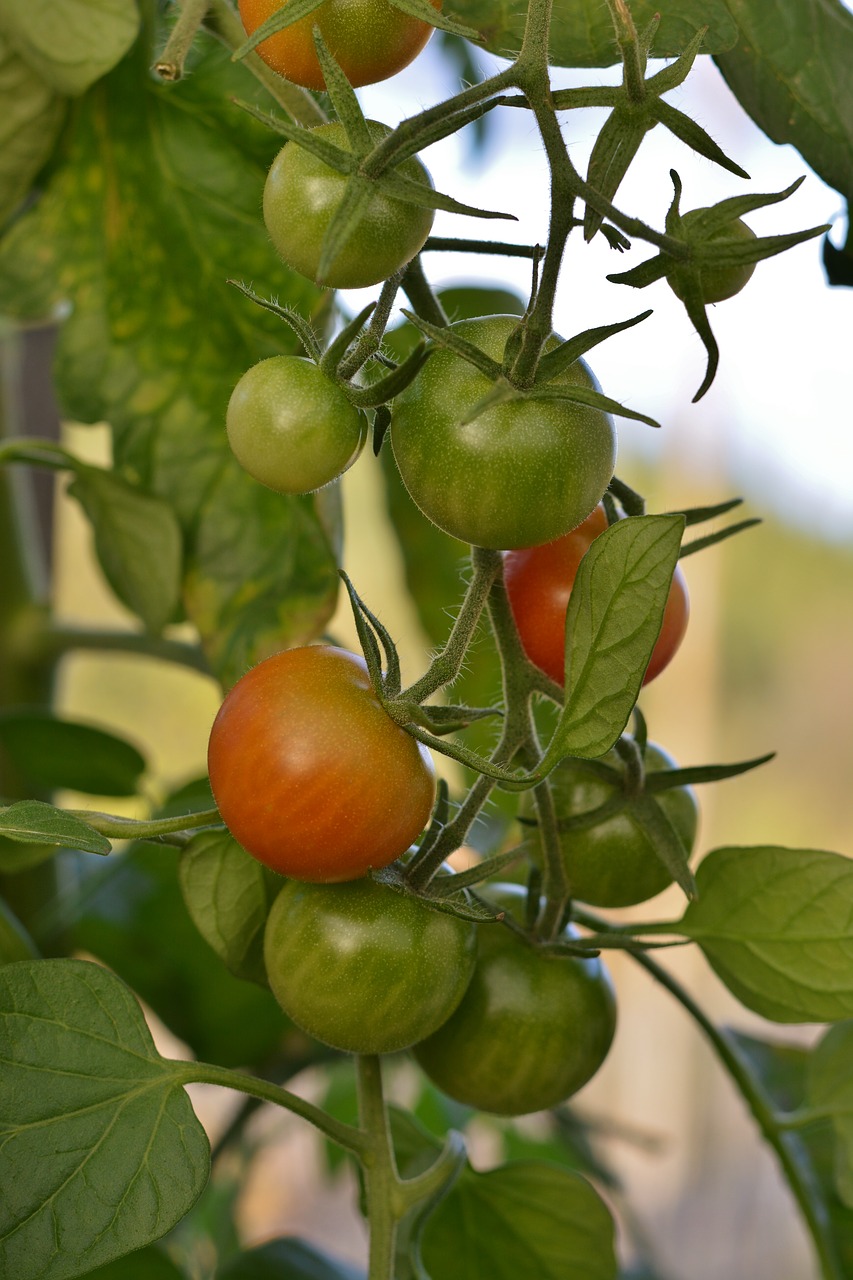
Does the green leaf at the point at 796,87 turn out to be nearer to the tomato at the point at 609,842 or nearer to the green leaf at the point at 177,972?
the tomato at the point at 609,842

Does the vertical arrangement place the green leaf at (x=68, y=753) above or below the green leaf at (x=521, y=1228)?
above

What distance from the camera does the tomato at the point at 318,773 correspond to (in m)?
0.25

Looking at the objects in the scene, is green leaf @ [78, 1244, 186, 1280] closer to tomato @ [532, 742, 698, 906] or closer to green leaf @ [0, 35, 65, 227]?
tomato @ [532, 742, 698, 906]

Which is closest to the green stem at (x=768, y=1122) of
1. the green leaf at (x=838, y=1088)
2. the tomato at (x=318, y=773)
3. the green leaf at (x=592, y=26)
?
the green leaf at (x=838, y=1088)

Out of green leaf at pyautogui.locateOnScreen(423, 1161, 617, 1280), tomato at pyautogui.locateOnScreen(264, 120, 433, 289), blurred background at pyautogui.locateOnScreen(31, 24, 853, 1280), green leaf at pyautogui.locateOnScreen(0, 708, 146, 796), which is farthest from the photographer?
blurred background at pyautogui.locateOnScreen(31, 24, 853, 1280)

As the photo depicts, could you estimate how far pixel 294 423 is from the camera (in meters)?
0.22

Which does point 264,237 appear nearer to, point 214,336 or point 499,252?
point 214,336

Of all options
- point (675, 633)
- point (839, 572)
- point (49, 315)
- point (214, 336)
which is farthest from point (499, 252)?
point (839, 572)

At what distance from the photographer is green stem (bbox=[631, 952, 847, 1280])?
1.20 ft

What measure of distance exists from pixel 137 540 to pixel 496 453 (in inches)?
10.5

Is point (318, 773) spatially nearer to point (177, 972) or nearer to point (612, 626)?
point (612, 626)

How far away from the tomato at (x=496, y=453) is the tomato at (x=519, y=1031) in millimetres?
119

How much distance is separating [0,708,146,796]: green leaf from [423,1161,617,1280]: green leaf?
240 mm

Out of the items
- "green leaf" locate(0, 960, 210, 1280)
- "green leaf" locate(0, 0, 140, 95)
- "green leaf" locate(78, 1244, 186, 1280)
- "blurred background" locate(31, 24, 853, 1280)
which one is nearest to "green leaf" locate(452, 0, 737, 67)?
"green leaf" locate(0, 0, 140, 95)
